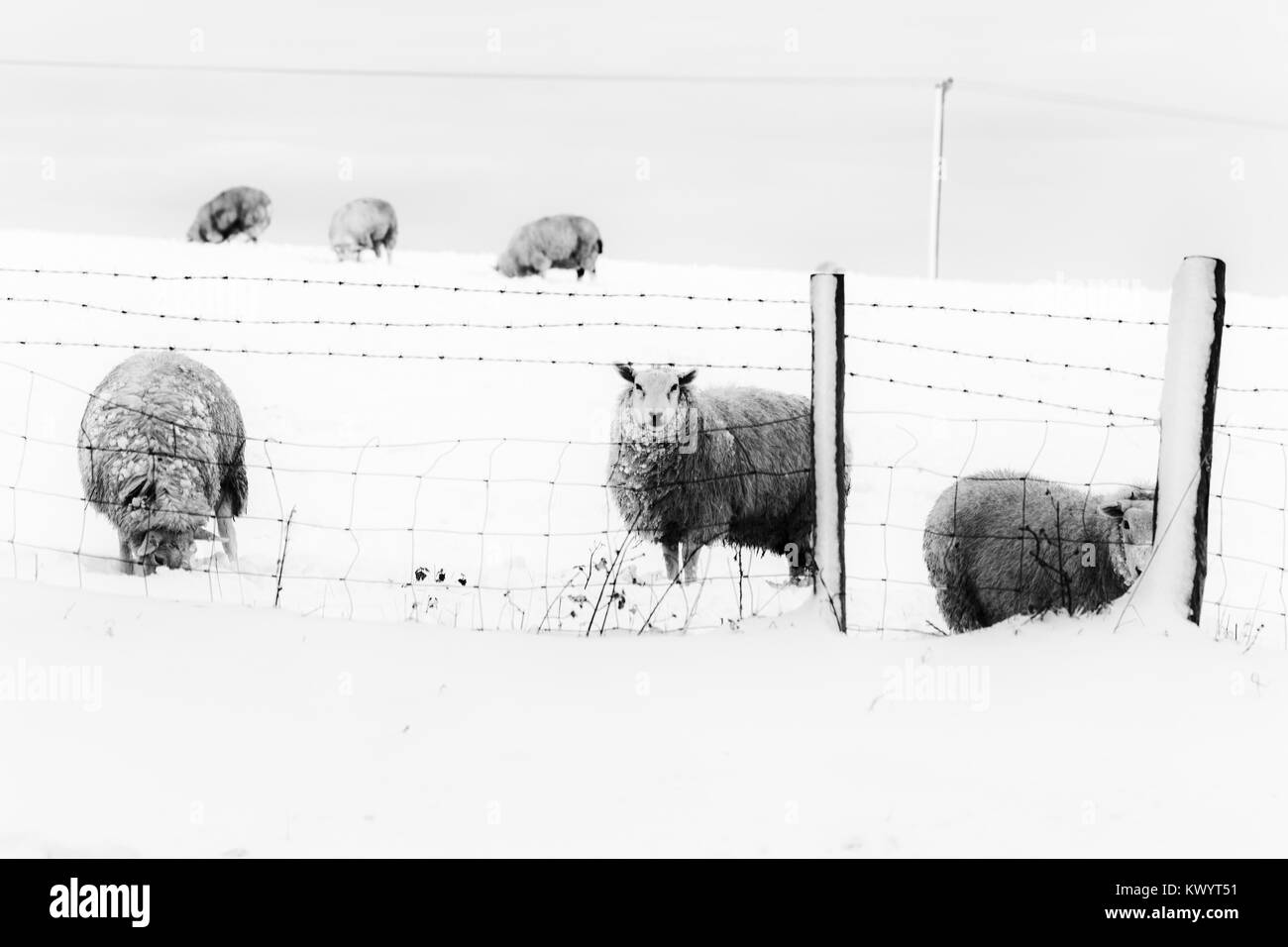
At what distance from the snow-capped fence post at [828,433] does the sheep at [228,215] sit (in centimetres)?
3020

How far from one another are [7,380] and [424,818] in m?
14.8

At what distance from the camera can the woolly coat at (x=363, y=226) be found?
30.0 meters

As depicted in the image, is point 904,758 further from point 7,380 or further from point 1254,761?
point 7,380

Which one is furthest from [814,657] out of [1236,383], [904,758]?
[1236,383]

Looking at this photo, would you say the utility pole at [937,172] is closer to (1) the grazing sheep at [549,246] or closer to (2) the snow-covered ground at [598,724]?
(1) the grazing sheep at [549,246]

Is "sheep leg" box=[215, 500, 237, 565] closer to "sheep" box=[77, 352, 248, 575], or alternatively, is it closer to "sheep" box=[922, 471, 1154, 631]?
"sheep" box=[77, 352, 248, 575]

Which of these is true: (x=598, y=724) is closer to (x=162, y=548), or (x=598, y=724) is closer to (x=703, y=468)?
(x=703, y=468)

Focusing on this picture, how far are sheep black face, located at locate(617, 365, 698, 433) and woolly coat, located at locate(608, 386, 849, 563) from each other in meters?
0.11

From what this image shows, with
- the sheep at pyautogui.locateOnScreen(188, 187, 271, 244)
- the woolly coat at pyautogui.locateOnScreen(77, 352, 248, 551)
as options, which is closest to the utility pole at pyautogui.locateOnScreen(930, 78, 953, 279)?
the sheep at pyautogui.locateOnScreen(188, 187, 271, 244)

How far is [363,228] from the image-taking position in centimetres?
3023

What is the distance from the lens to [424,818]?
3.95 metres

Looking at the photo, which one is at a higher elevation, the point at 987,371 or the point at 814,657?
the point at 987,371

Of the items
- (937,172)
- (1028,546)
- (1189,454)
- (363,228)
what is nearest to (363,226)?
(363,228)

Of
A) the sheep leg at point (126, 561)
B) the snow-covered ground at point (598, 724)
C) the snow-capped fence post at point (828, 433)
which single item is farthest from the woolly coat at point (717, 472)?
the sheep leg at point (126, 561)
